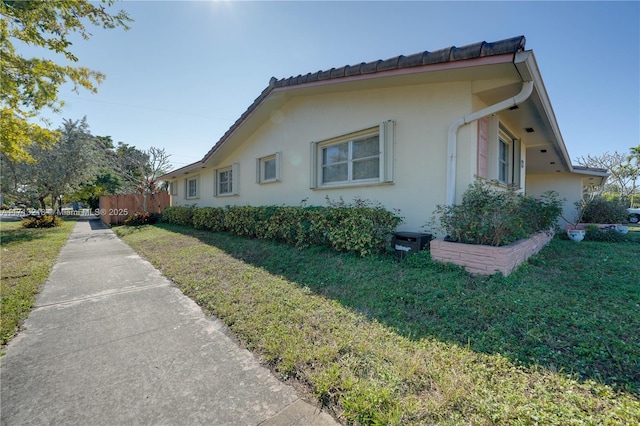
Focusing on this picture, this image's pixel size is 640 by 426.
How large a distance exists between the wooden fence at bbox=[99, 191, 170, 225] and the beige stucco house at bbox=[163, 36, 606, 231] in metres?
12.3

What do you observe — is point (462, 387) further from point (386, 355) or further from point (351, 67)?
point (351, 67)

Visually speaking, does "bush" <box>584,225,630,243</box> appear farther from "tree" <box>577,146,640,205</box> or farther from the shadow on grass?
"tree" <box>577,146,640,205</box>

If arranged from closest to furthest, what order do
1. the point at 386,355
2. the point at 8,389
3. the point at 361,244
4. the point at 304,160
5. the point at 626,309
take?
the point at 8,389 → the point at 386,355 → the point at 626,309 → the point at 361,244 → the point at 304,160

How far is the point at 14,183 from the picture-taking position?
1391 cm

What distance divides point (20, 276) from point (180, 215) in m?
8.88

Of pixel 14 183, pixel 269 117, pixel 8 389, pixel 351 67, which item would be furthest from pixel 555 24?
pixel 14 183

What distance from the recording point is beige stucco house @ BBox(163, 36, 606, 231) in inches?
176

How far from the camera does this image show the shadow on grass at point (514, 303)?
2.17 metres

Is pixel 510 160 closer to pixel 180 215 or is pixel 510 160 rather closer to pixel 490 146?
pixel 490 146

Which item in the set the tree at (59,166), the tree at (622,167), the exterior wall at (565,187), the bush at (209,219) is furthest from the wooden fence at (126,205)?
the tree at (622,167)

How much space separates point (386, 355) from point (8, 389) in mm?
2867

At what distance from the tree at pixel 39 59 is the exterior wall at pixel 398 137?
5.12 meters

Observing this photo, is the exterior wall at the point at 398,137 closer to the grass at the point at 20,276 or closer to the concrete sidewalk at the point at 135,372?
the concrete sidewalk at the point at 135,372

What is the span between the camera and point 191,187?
15.9 metres
